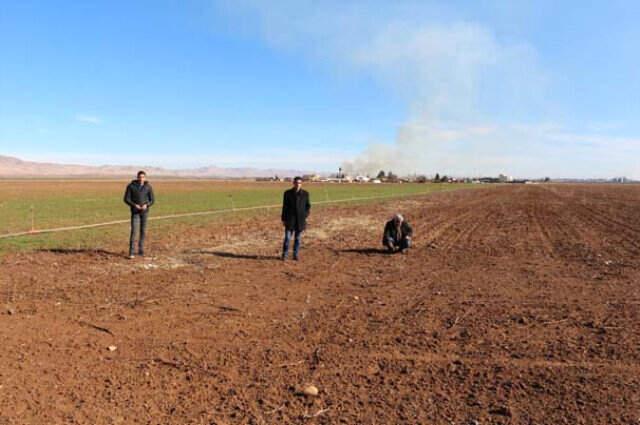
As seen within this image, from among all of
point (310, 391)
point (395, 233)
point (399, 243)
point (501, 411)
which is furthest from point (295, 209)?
point (501, 411)

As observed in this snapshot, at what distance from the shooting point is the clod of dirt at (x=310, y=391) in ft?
15.2

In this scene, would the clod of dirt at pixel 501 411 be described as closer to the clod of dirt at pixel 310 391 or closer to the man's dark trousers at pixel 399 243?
the clod of dirt at pixel 310 391

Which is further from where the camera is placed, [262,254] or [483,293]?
[262,254]

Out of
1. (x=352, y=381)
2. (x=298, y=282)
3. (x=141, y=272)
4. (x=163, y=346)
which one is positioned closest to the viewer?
(x=352, y=381)

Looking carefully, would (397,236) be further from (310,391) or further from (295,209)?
(310,391)

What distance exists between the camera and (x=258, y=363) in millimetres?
5359

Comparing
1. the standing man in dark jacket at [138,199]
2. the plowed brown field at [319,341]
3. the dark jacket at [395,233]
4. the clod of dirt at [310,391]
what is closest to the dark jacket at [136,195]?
the standing man in dark jacket at [138,199]

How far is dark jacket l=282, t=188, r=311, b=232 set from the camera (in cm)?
1168

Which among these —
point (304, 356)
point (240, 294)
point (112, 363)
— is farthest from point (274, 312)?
point (112, 363)

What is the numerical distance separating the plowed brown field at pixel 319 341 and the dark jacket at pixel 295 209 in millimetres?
956

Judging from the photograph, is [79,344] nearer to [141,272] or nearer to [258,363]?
[258,363]

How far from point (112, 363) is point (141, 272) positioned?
5280 mm

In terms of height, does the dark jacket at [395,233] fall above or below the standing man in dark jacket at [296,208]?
below

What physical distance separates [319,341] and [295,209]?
19.4 feet
